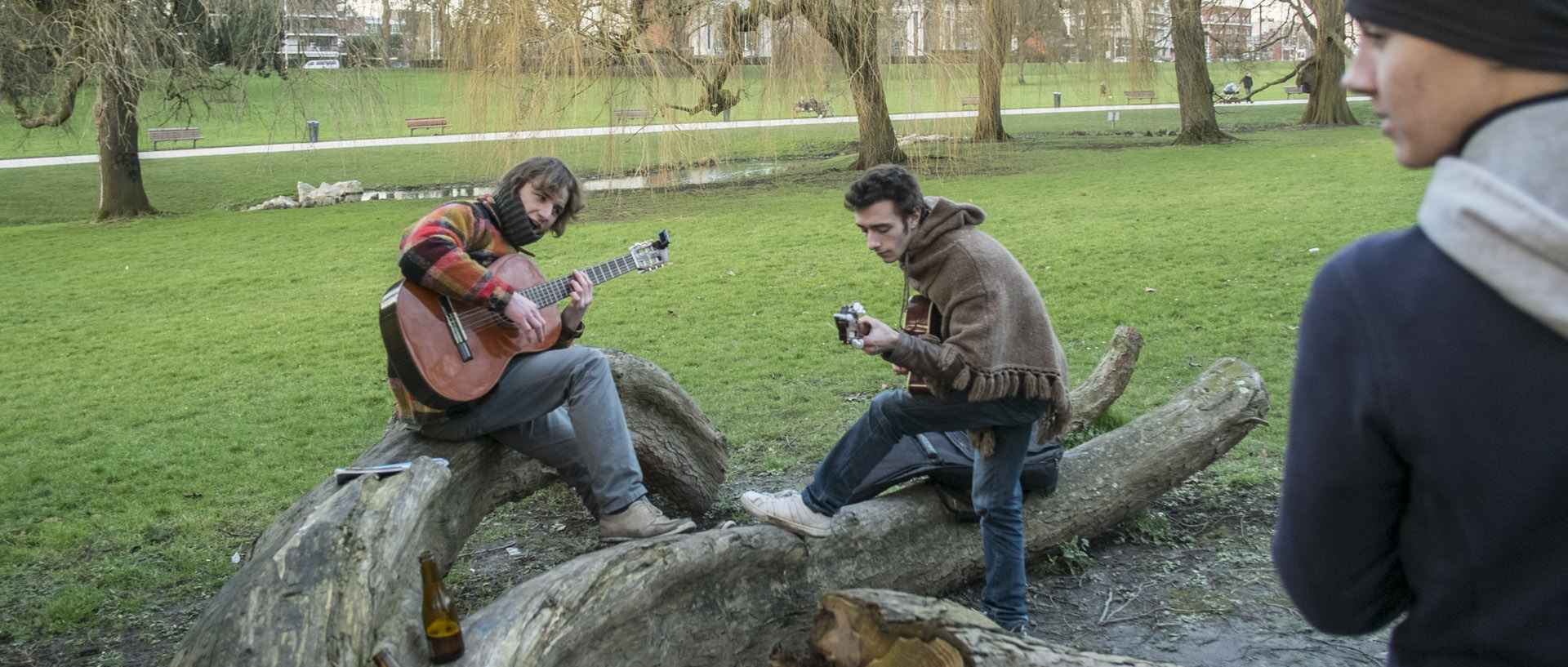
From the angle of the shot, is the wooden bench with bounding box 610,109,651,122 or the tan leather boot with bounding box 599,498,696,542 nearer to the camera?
the tan leather boot with bounding box 599,498,696,542

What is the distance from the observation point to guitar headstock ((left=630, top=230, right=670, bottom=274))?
15.9 ft

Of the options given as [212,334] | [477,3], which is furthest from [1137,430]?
[477,3]

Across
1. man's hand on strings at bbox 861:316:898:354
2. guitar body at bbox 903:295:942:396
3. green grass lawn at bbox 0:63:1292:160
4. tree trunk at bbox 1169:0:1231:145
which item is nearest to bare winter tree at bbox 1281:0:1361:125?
tree trunk at bbox 1169:0:1231:145

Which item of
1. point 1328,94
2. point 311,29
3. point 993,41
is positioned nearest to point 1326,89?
point 1328,94

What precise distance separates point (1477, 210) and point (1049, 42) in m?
17.8

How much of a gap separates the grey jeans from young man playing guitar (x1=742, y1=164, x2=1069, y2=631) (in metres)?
0.49

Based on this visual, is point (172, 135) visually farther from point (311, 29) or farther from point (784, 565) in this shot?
point (784, 565)

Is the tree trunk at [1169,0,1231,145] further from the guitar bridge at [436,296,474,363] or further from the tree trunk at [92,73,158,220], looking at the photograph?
A: the guitar bridge at [436,296,474,363]

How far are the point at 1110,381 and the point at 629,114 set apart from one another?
348 inches

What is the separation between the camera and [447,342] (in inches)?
160

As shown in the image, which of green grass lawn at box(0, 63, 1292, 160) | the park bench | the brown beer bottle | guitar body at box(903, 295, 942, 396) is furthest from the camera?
the park bench

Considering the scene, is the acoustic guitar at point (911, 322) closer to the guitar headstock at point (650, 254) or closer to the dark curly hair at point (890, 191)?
the dark curly hair at point (890, 191)

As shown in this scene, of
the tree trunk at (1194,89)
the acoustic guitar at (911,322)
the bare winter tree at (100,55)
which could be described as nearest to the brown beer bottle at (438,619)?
the acoustic guitar at (911,322)

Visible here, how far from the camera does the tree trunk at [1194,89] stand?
899 inches
